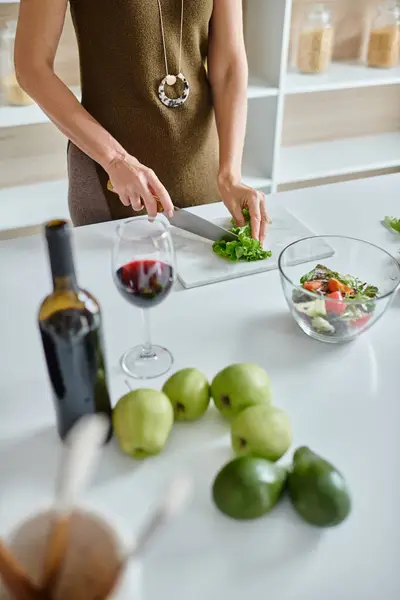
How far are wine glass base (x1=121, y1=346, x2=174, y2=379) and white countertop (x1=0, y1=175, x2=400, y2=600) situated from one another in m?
0.02

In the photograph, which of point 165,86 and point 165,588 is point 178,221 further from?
point 165,588

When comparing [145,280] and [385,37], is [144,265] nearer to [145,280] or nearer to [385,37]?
[145,280]

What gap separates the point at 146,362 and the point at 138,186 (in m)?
0.39

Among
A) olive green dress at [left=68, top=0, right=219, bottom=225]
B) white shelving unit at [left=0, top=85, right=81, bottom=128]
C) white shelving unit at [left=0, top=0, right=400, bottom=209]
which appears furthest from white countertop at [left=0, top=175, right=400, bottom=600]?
white shelving unit at [left=0, top=0, right=400, bottom=209]

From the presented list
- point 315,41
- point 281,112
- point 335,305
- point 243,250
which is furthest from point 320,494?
point 315,41

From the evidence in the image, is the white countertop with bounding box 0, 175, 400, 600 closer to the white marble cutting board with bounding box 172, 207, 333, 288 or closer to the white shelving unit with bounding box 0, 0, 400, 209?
the white marble cutting board with bounding box 172, 207, 333, 288

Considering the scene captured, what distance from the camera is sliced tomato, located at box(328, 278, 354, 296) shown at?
94 centimetres

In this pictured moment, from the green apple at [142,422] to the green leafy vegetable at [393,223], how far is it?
0.75m

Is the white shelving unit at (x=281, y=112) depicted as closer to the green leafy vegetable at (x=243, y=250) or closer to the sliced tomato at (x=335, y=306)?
the green leafy vegetable at (x=243, y=250)

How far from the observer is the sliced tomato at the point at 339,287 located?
36.9 inches

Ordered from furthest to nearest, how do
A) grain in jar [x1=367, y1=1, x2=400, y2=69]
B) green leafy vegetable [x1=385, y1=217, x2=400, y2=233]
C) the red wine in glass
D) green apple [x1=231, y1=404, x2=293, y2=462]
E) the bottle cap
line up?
grain in jar [x1=367, y1=1, x2=400, y2=69] < green leafy vegetable [x1=385, y1=217, x2=400, y2=233] < the red wine in glass < green apple [x1=231, y1=404, x2=293, y2=462] < the bottle cap

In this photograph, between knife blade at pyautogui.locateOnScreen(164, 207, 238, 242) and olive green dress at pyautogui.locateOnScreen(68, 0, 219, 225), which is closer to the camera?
knife blade at pyautogui.locateOnScreen(164, 207, 238, 242)

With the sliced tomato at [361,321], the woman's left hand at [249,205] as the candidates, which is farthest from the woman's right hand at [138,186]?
the sliced tomato at [361,321]

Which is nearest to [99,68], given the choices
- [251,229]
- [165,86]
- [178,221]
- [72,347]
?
[165,86]
